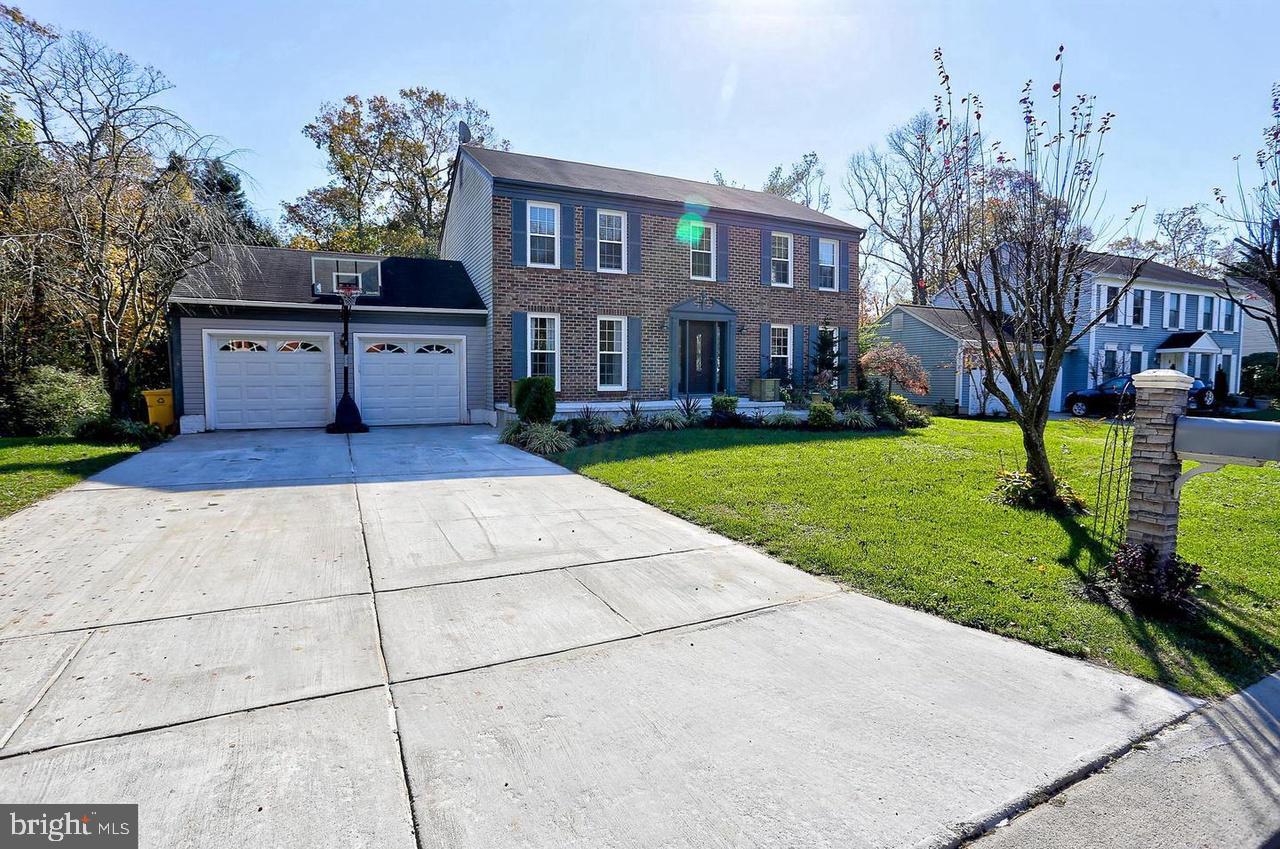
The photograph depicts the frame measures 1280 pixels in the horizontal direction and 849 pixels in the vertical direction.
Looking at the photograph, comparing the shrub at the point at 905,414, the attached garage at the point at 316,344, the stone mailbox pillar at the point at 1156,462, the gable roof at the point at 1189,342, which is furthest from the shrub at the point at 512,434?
the gable roof at the point at 1189,342

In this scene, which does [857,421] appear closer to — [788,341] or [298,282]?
[788,341]

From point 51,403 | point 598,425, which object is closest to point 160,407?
point 51,403

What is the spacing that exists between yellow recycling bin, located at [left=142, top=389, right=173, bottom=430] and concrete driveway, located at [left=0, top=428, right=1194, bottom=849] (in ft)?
28.9

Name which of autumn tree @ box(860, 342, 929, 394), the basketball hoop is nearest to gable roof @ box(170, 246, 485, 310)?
the basketball hoop

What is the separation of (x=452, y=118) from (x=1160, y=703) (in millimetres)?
30987

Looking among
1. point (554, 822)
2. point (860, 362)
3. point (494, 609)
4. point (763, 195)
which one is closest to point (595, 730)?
point (554, 822)

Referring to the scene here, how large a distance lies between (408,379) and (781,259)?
33.7 feet

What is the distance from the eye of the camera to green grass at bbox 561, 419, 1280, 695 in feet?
12.1

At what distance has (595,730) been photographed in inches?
108

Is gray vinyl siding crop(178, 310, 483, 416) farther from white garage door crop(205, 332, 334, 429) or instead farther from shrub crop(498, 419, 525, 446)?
shrub crop(498, 419, 525, 446)

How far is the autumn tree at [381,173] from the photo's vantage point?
26656mm

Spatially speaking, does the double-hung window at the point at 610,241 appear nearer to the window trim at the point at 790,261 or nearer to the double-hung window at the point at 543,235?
the double-hung window at the point at 543,235

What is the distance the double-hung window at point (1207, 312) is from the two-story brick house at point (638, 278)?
64.5ft

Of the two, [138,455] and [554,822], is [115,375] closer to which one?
[138,455]
